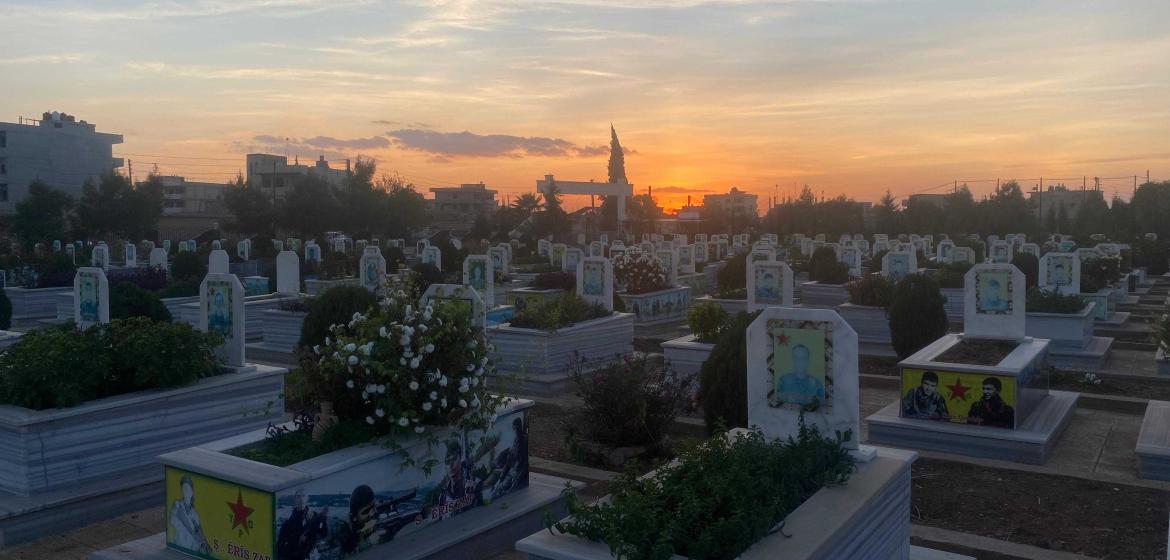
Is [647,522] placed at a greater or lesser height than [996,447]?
greater

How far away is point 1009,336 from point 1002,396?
2341 millimetres

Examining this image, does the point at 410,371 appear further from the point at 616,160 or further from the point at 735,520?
the point at 616,160

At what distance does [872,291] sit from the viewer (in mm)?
17500

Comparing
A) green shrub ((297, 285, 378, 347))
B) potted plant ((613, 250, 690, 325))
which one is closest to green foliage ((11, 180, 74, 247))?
potted plant ((613, 250, 690, 325))

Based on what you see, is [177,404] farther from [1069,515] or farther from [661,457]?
[1069,515]

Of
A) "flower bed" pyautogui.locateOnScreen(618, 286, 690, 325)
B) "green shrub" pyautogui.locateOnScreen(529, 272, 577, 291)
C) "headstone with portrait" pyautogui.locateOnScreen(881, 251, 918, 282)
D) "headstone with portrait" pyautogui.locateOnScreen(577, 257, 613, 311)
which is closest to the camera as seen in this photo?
"headstone with portrait" pyautogui.locateOnScreen(577, 257, 613, 311)

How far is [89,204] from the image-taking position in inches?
1912

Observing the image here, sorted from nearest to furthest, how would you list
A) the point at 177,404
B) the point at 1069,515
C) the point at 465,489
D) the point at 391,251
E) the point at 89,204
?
the point at 465,489 → the point at 1069,515 → the point at 177,404 → the point at 391,251 → the point at 89,204

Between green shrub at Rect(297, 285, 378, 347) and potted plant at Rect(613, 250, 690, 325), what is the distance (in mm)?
9039

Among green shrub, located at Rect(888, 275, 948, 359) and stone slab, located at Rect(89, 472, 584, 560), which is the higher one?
green shrub, located at Rect(888, 275, 948, 359)

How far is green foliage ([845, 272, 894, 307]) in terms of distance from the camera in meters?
16.9

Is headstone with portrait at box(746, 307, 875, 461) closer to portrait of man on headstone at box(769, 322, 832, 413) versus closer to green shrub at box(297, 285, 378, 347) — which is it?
portrait of man on headstone at box(769, 322, 832, 413)

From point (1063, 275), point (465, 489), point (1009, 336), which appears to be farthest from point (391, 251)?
point (465, 489)

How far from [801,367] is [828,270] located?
63.4 ft
